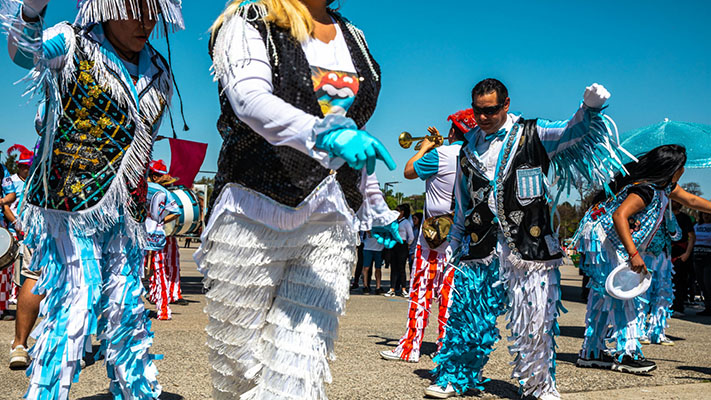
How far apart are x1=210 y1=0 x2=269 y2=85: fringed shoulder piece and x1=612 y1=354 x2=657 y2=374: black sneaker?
429 centimetres

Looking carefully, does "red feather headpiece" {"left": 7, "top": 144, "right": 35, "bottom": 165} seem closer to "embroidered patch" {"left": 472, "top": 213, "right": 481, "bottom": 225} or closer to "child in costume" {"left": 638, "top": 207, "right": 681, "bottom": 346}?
"embroidered patch" {"left": 472, "top": 213, "right": 481, "bottom": 225}

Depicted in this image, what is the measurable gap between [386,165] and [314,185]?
1.57 feet

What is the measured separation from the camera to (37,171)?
9.55 feet

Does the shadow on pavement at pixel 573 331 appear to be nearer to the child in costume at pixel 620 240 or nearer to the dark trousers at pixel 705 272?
the child in costume at pixel 620 240

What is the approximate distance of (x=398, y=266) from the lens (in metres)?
12.6

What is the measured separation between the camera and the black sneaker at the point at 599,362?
5266mm

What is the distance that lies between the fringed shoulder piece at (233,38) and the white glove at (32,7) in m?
0.79

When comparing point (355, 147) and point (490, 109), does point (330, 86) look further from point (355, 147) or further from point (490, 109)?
point (490, 109)

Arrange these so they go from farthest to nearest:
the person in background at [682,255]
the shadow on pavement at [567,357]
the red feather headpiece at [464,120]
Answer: the person in background at [682,255] < the shadow on pavement at [567,357] < the red feather headpiece at [464,120]

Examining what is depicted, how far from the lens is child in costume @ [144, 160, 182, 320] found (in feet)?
21.7

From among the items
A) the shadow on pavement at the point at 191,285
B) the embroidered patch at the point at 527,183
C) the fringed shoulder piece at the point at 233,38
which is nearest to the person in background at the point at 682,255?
the embroidered patch at the point at 527,183

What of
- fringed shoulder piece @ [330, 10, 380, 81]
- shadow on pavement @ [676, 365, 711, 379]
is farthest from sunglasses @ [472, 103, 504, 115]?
shadow on pavement @ [676, 365, 711, 379]

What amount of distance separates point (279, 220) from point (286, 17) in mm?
677

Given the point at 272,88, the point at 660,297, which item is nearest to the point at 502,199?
the point at 272,88
